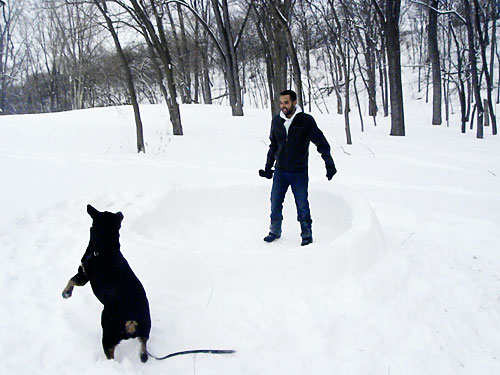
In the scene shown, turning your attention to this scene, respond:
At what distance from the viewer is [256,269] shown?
3783 mm

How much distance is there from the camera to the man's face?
4355 mm

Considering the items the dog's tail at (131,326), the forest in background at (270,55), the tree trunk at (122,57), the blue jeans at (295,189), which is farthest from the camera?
the forest in background at (270,55)

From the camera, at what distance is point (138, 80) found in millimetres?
32438

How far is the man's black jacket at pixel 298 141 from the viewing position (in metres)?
4.50

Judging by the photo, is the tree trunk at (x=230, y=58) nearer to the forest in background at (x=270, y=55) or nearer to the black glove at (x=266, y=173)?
the forest in background at (x=270, y=55)

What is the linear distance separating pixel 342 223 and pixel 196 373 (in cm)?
331

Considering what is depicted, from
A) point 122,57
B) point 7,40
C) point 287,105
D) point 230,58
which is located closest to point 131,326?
point 287,105

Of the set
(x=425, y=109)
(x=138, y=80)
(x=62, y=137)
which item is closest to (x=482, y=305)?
(x=62, y=137)

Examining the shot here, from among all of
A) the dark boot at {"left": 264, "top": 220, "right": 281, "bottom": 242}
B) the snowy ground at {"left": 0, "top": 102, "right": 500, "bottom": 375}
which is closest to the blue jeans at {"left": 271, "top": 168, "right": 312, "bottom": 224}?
the dark boot at {"left": 264, "top": 220, "right": 281, "bottom": 242}

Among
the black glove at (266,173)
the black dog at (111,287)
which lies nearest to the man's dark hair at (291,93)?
the black glove at (266,173)

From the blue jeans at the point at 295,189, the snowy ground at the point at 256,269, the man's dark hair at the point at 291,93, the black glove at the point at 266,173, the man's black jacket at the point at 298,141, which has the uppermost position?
the man's dark hair at the point at 291,93

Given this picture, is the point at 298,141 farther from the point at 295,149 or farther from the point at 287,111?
the point at 287,111

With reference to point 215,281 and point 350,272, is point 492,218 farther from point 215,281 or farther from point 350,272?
point 215,281

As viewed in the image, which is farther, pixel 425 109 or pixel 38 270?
pixel 425 109
